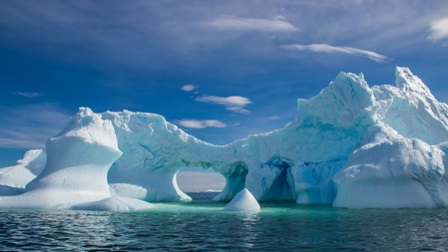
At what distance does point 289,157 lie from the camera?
1203 inches

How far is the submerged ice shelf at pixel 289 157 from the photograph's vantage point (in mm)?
20109

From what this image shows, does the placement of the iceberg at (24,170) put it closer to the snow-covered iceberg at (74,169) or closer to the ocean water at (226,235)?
the snow-covered iceberg at (74,169)

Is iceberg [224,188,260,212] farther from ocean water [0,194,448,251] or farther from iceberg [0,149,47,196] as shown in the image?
iceberg [0,149,47,196]

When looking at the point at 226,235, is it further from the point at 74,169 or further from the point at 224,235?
the point at 74,169

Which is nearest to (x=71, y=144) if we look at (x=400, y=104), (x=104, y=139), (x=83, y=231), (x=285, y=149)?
(x=104, y=139)

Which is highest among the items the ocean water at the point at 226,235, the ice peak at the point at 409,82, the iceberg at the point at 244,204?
the ice peak at the point at 409,82

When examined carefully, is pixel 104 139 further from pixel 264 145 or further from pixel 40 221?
pixel 264 145

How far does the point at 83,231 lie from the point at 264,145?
73.4 feet

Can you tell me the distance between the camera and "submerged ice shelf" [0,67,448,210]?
792 inches

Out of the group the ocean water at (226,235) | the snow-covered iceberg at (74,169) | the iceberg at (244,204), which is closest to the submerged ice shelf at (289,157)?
the snow-covered iceberg at (74,169)

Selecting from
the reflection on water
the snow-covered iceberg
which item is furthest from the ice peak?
the snow-covered iceberg

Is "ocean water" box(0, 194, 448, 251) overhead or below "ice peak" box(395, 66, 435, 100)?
below

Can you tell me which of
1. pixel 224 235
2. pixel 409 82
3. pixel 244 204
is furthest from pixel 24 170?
pixel 409 82

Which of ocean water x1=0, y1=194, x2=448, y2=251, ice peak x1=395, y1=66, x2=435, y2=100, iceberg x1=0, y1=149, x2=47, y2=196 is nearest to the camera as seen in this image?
ocean water x1=0, y1=194, x2=448, y2=251
